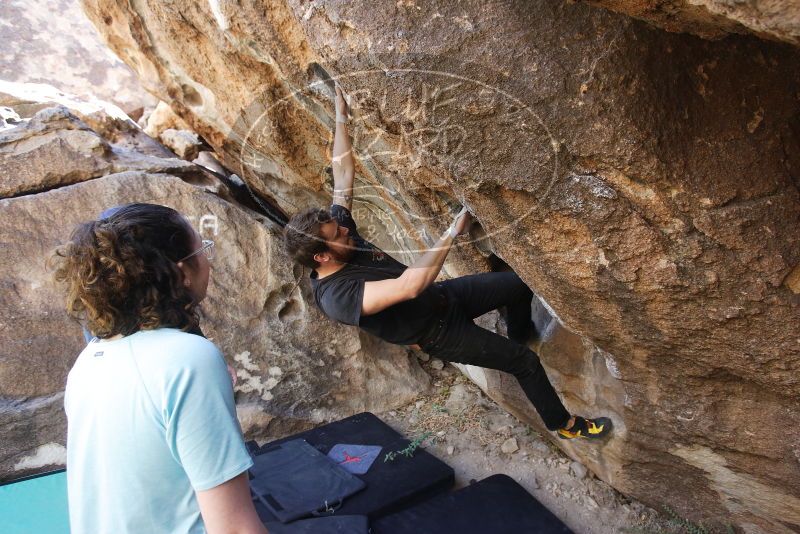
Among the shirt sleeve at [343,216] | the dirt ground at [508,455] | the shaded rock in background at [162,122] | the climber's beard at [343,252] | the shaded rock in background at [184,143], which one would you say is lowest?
the dirt ground at [508,455]

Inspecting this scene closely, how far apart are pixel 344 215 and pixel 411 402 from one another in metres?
1.71

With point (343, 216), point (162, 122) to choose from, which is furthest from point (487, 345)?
point (162, 122)

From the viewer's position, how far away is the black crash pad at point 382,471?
2867 millimetres

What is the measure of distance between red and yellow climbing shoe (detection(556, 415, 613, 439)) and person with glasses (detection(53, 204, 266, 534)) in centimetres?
190

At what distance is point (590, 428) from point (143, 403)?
2.15m

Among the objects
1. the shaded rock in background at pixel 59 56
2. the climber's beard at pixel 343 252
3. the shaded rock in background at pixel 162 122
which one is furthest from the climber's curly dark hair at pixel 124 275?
the shaded rock in background at pixel 59 56

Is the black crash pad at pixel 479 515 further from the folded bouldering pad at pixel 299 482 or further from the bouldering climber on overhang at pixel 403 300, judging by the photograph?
the bouldering climber on overhang at pixel 403 300

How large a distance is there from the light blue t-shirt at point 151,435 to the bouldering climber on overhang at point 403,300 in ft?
4.33

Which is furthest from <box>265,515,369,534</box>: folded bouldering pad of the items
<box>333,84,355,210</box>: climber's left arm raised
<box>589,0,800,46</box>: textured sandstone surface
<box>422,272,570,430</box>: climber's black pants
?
<box>589,0,800,46</box>: textured sandstone surface

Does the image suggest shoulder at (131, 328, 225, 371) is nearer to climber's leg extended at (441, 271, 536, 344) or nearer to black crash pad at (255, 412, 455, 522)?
climber's leg extended at (441, 271, 536, 344)

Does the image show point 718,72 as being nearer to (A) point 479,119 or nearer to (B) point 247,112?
(A) point 479,119

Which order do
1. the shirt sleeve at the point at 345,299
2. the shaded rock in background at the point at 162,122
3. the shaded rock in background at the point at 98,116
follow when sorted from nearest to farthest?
the shirt sleeve at the point at 345,299 < the shaded rock in background at the point at 98,116 < the shaded rock in background at the point at 162,122

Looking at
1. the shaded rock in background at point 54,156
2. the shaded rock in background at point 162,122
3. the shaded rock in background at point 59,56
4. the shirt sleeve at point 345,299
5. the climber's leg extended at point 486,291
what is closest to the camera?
the shirt sleeve at point 345,299

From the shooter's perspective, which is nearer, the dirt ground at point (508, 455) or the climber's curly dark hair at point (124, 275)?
the climber's curly dark hair at point (124, 275)
